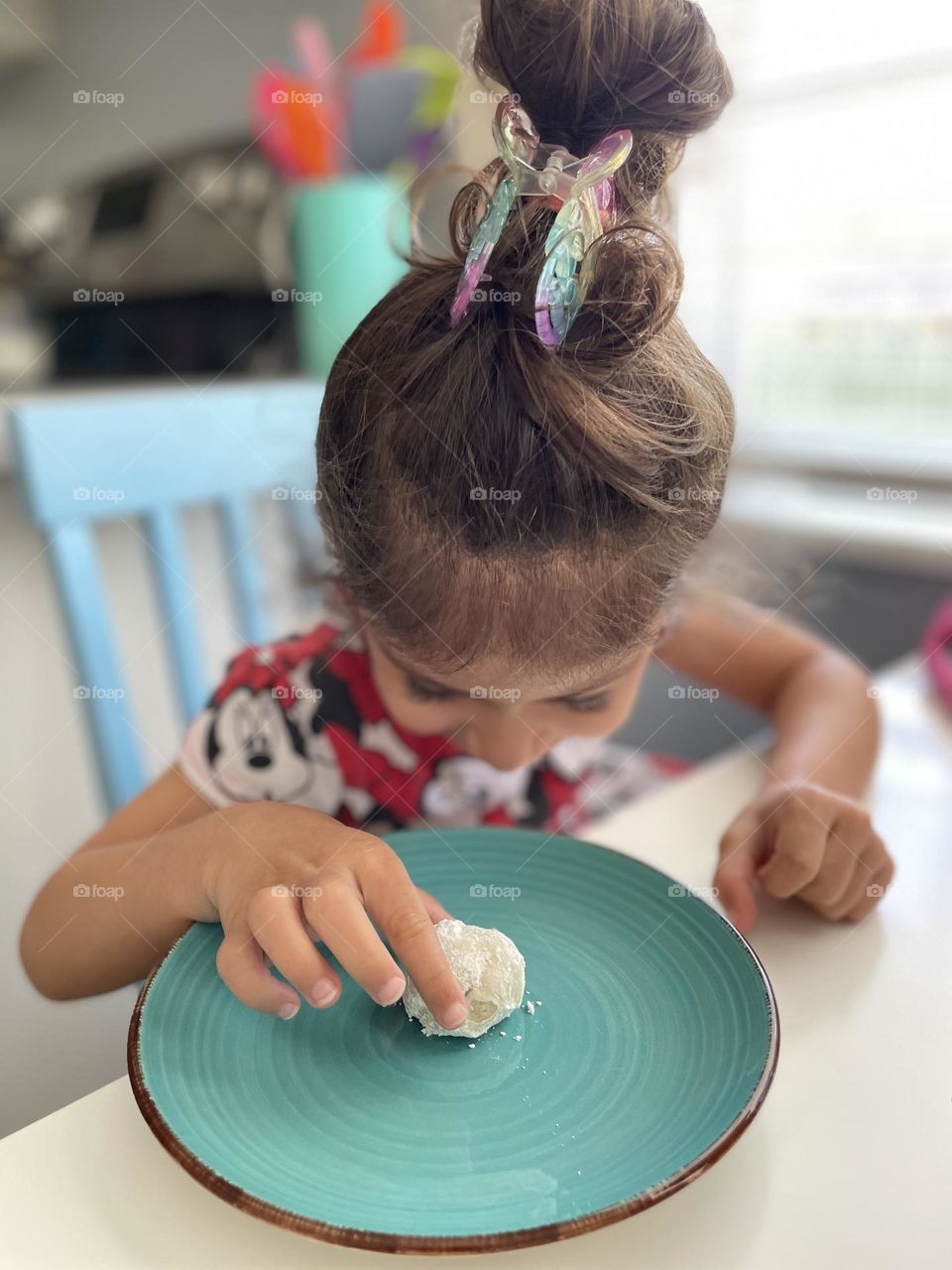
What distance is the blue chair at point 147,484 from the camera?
2.81 feet

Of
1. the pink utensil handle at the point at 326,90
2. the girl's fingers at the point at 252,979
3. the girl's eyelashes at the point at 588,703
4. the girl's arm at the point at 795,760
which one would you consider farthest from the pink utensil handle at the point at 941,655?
the pink utensil handle at the point at 326,90

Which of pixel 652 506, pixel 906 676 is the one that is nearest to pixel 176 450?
pixel 652 506

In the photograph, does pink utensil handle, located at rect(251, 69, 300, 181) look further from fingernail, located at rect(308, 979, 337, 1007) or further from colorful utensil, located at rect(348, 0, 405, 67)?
fingernail, located at rect(308, 979, 337, 1007)

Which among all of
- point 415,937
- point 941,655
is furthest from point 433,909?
point 941,655

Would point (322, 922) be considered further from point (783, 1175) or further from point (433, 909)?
point (783, 1175)

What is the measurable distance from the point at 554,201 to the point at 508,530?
0.16 meters

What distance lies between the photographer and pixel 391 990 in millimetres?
426

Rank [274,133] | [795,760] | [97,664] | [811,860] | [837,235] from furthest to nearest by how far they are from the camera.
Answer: [837,235]
[274,133]
[97,664]
[795,760]
[811,860]

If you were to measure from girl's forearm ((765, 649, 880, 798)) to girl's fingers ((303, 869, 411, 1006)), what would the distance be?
15.4 inches

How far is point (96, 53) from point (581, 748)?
4.11 ft

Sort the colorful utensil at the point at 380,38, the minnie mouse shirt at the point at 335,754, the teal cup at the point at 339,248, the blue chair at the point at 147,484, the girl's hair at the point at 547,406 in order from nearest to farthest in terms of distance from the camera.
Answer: the girl's hair at the point at 547,406
the minnie mouse shirt at the point at 335,754
the blue chair at the point at 147,484
the teal cup at the point at 339,248
the colorful utensil at the point at 380,38

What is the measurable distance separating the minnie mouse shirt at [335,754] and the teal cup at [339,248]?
46cm

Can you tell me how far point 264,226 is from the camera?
1335 mm

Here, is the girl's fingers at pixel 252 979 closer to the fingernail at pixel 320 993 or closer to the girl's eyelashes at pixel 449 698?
the fingernail at pixel 320 993
